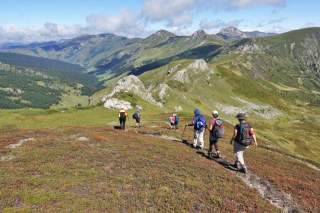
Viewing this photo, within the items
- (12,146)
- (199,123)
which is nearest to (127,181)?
(199,123)

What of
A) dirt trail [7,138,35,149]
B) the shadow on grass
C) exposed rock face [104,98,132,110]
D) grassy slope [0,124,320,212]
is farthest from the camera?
exposed rock face [104,98,132,110]

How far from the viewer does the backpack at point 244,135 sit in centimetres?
2945

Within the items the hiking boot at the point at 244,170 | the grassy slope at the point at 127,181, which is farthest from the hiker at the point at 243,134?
the grassy slope at the point at 127,181

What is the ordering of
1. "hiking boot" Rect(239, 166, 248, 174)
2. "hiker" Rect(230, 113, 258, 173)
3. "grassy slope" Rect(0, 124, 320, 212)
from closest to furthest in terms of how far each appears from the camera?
1. "grassy slope" Rect(0, 124, 320, 212)
2. "hiker" Rect(230, 113, 258, 173)
3. "hiking boot" Rect(239, 166, 248, 174)

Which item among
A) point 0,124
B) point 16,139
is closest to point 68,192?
point 16,139

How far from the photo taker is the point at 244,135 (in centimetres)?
2950

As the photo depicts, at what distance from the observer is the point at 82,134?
149 feet

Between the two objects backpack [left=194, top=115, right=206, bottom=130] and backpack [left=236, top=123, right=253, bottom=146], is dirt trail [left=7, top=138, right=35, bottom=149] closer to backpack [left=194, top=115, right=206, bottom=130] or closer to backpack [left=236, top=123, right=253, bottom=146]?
backpack [left=194, top=115, right=206, bottom=130]

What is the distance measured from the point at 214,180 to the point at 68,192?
11.4 m

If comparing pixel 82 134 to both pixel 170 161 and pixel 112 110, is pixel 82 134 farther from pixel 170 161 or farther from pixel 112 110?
pixel 112 110

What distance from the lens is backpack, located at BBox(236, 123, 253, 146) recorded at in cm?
2945

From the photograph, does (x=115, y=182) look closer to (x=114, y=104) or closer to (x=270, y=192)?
(x=270, y=192)

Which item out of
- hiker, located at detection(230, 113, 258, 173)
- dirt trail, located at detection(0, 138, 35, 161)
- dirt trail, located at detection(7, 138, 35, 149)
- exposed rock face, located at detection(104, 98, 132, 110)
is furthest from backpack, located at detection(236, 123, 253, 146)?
exposed rock face, located at detection(104, 98, 132, 110)

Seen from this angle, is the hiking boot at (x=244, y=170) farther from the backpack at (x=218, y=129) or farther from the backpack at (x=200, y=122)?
the backpack at (x=200, y=122)
